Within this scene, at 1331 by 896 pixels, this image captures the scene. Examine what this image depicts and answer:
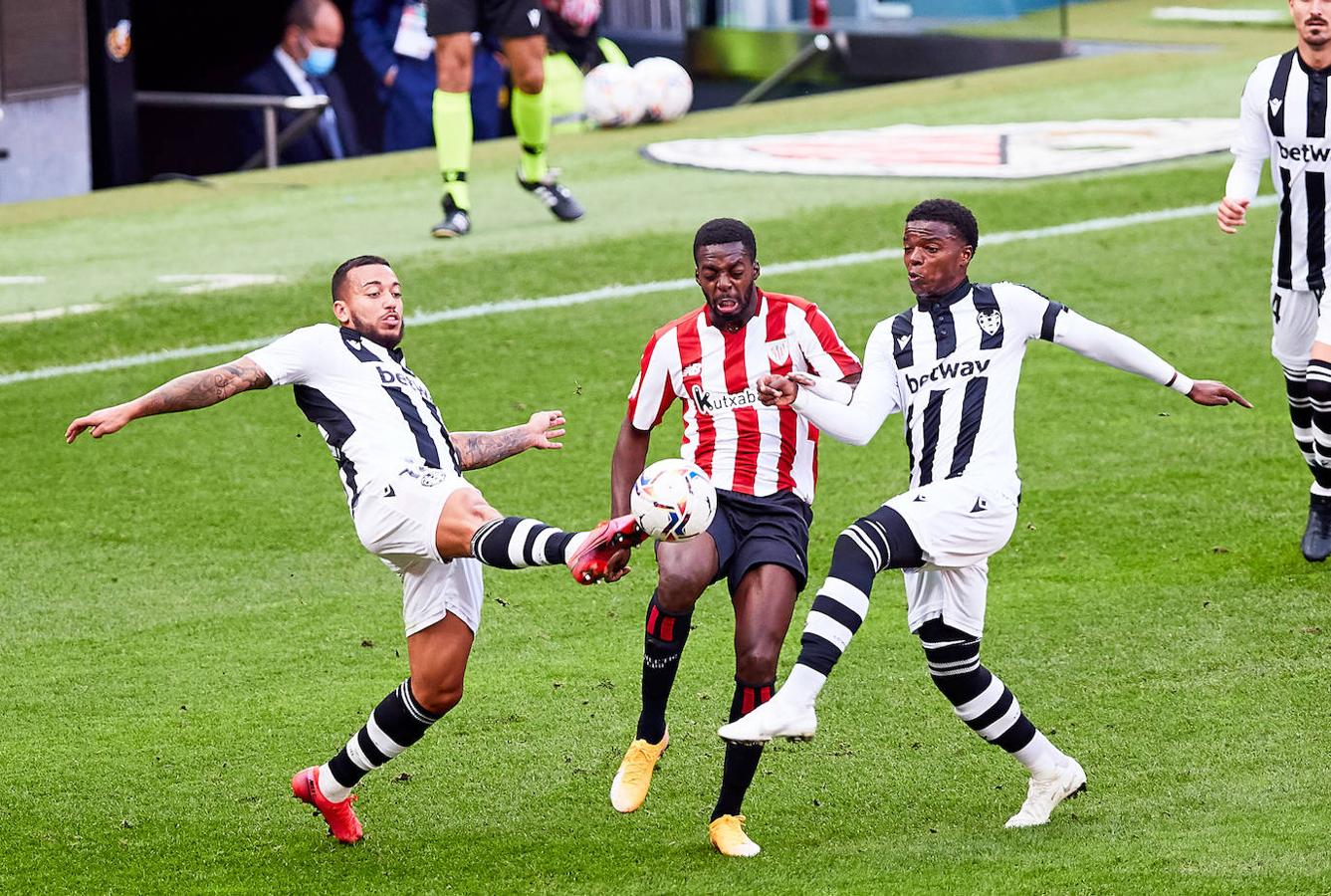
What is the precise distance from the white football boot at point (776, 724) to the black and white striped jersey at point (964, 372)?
0.84m

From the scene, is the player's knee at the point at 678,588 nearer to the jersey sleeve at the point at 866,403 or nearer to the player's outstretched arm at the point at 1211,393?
the jersey sleeve at the point at 866,403

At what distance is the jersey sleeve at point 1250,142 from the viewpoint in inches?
305

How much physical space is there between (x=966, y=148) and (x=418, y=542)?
10761 mm

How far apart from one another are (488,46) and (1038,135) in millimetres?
6723

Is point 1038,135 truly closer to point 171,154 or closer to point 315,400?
point 171,154

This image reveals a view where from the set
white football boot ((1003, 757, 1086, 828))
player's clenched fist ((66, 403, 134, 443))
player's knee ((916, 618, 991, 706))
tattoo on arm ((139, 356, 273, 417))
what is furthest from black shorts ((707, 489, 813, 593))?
player's clenched fist ((66, 403, 134, 443))

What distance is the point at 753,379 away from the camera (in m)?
5.78

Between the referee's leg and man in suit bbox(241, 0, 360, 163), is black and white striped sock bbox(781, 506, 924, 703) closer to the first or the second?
the referee's leg

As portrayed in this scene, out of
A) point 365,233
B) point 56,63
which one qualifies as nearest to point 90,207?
Result: point 56,63

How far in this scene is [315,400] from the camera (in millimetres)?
5738

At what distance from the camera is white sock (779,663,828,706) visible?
5.09m

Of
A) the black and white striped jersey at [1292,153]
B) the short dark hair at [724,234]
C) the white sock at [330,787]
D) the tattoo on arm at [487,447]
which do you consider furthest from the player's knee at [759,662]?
the black and white striped jersey at [1292,153]

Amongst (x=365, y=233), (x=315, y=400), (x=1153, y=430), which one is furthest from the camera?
(x=365, y=233)

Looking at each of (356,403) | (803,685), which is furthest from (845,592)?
(356,403)
